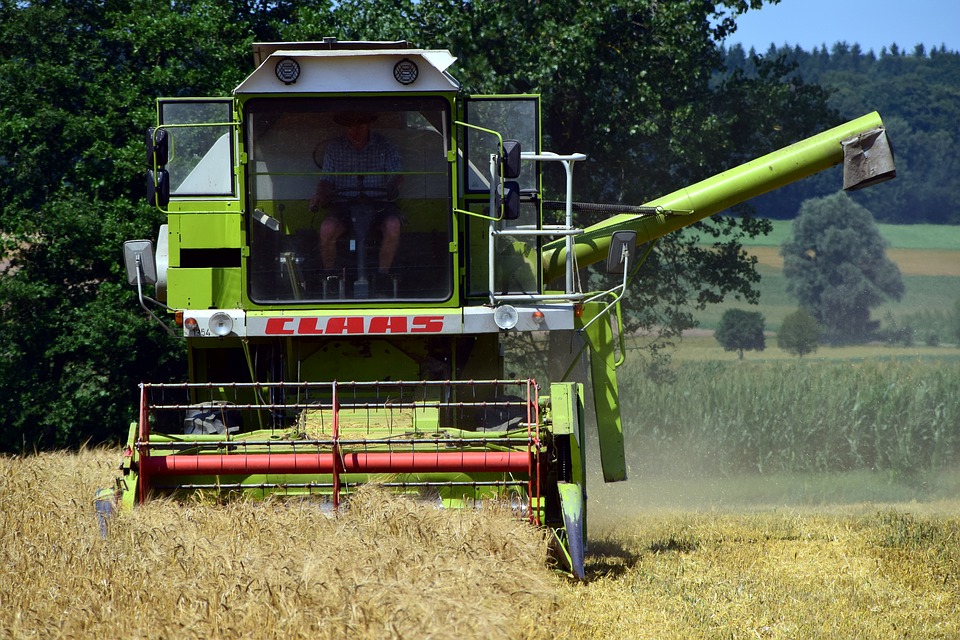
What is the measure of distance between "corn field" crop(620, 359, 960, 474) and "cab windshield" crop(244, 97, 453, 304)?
1114 centimetres

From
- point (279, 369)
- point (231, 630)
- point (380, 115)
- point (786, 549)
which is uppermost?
point (380, 115)

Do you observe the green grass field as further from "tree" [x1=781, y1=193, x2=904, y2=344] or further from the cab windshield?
the cab windshield

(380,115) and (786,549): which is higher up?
(380,115)

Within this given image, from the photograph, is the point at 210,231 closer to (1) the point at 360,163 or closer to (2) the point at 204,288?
(2) the point at 204,288

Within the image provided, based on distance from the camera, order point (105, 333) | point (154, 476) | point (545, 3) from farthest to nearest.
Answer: point (545, 3) → point (105, 333) → point (154, 476)

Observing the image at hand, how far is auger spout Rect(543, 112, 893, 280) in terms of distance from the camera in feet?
32.3

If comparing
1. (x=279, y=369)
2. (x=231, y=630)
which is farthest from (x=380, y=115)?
(x=231, y=630)

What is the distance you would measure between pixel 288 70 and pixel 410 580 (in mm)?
3586

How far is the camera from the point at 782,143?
17547 mm

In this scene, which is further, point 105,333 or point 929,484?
point 929,484

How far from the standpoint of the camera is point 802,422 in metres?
18.9

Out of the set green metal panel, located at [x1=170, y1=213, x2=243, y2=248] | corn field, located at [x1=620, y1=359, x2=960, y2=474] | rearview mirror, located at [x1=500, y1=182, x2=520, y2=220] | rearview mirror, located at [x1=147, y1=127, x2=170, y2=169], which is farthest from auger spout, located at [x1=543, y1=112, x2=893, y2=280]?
corn field, located at [x1=620, y1=359, x2=960, y2=474]

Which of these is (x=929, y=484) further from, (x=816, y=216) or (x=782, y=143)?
(x=816, y=216)

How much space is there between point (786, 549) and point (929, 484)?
921 cm
